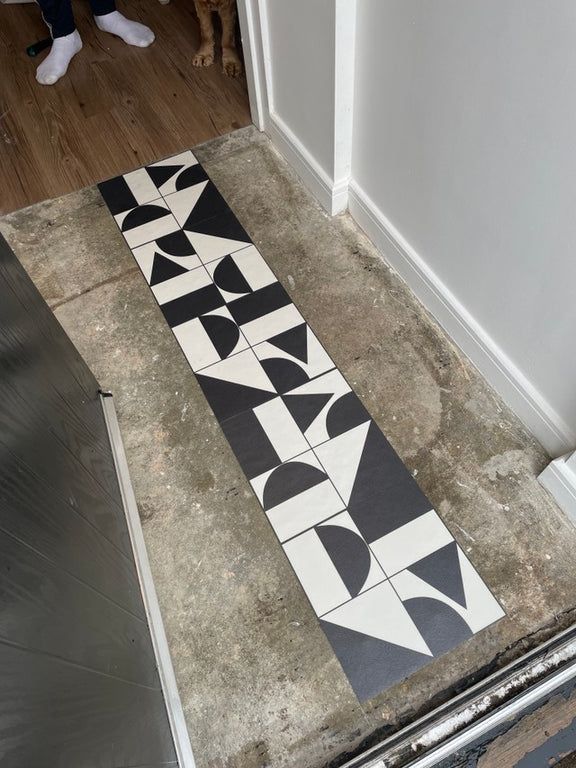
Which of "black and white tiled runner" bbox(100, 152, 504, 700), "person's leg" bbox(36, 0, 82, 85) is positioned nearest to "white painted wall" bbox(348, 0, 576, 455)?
"black and white tiled runner" bbox(100, 152, 504, 700)

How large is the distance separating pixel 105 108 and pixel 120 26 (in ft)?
1.57

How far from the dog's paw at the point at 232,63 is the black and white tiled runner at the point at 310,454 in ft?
2.09

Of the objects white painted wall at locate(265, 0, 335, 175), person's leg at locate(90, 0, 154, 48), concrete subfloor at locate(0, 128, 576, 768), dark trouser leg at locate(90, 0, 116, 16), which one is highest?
white painted wall at locate(265, 0, 335, 175)

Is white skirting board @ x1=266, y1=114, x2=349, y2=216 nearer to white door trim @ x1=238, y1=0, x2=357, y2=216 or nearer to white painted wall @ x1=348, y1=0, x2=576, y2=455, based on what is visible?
white door trim @ x1=238, y1=0, x2=357, y2=216

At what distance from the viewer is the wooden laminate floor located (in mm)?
2092

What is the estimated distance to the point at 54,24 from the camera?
2383 millimetres

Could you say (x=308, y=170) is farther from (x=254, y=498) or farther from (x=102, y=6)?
(x=102, y=6)

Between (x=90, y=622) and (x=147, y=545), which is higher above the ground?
(x=90, y=622)

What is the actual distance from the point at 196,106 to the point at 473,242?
134 centimetres

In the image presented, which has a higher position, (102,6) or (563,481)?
(102,6)

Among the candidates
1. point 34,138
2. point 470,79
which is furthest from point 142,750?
point 34,138

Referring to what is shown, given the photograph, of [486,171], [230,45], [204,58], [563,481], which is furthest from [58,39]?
[563,481]

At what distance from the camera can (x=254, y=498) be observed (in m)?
1.42

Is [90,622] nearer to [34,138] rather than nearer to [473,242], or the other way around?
[473,242]
